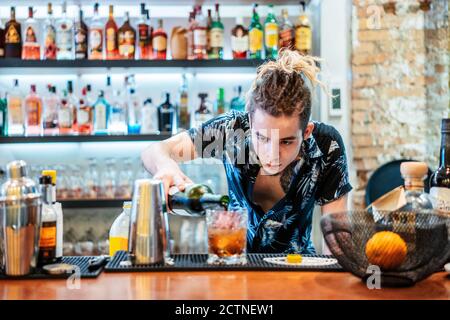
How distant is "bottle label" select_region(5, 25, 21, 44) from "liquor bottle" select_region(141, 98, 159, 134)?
0.84m

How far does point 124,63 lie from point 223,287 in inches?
97.6

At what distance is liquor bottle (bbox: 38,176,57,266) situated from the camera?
1486 mm

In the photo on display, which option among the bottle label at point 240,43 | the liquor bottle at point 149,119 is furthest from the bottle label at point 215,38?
the liquor bottle at point 149,119

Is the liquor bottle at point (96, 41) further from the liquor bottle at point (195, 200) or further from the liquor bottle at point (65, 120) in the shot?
the liquor bottle at point (195, 200)

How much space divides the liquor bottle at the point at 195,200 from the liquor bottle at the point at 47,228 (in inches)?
11.6

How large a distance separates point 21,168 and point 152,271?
1.28ft

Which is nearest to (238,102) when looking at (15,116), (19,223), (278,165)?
(15,116)

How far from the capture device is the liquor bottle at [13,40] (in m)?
3.63

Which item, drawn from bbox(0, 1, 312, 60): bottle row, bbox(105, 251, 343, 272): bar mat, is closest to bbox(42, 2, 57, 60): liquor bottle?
bbox(0, 1, 312, 60): bottle row

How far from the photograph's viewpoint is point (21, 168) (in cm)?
145

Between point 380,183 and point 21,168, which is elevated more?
point 21,168

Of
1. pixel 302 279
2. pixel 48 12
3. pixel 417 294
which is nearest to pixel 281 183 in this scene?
pixel 302 279
